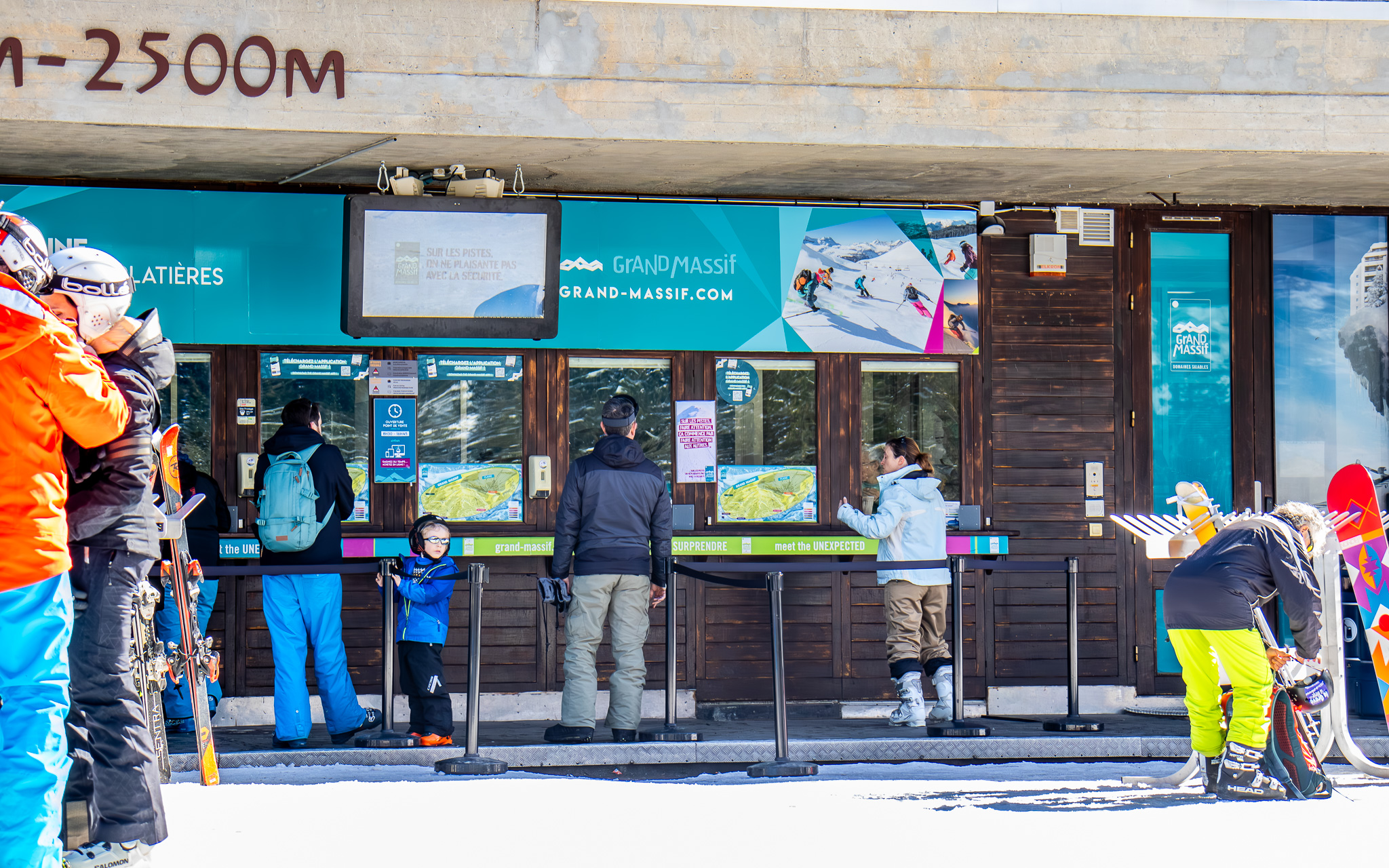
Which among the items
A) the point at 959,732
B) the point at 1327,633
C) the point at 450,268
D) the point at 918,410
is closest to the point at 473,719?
the point at 450,268

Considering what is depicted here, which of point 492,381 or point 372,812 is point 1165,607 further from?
point 492,381

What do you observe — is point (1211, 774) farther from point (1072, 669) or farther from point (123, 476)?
point (123, 476)

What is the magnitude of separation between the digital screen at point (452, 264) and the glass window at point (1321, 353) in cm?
523

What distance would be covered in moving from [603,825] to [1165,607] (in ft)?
9.05

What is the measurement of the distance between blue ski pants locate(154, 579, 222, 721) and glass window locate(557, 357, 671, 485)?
7.98ft

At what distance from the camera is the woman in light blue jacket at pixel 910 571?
8562mm

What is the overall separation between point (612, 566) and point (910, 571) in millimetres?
1932

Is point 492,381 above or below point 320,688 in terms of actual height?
above

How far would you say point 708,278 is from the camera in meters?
9.23

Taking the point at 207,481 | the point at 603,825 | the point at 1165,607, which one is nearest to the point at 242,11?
the point at 207,481

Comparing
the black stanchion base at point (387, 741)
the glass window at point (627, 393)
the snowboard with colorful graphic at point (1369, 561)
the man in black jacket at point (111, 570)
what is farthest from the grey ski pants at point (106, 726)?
the snowboard with colorful graphic at point (1369, 561)

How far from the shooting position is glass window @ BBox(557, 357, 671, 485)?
362 inches

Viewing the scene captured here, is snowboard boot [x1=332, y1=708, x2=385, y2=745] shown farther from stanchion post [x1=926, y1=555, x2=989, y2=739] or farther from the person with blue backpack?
stanchion post [x1=926, y1=555, x2=989, y2=739]

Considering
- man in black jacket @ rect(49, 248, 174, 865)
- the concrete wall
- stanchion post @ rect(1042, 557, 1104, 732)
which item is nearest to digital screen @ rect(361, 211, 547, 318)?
the concrete wall
